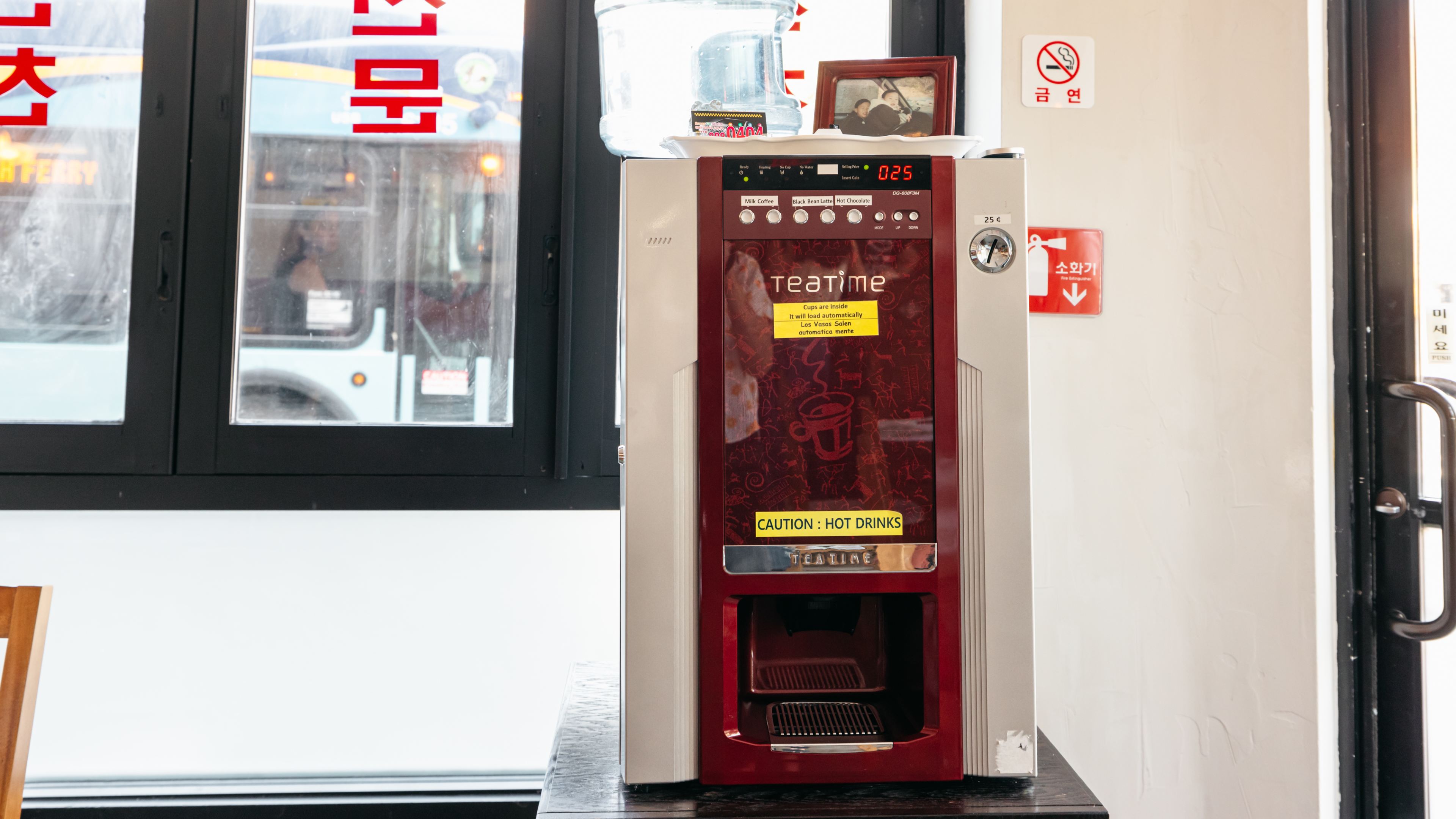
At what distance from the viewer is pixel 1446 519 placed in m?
1.19

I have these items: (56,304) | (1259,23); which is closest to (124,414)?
(56,304)

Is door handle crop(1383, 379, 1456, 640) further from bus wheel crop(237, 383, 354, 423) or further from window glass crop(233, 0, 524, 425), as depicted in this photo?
bus wheel crop(237, 383, 354, 423)

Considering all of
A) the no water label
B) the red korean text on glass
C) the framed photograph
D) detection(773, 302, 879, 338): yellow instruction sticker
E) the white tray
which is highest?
the red korean text on glass

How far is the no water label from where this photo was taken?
140cm

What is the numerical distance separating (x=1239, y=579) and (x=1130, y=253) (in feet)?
1.91

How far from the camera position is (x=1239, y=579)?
134 centimetres

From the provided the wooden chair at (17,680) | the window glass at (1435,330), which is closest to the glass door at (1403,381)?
the window glass at (1435,330)

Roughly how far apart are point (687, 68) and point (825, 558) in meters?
1.11

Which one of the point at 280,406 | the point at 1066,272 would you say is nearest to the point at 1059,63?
the point at 1066,272

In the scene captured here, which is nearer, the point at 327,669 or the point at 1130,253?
the point at 1130,253

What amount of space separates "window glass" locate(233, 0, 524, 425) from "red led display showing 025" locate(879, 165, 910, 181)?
1.13 m

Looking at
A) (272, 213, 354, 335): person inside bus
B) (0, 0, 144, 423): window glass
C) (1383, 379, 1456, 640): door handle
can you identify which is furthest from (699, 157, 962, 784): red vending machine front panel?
(0, 0, 144, 423): window glass

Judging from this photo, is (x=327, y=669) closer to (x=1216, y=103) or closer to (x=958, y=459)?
(x=958, y=459)

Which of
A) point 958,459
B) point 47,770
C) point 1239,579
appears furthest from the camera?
point 47,770
